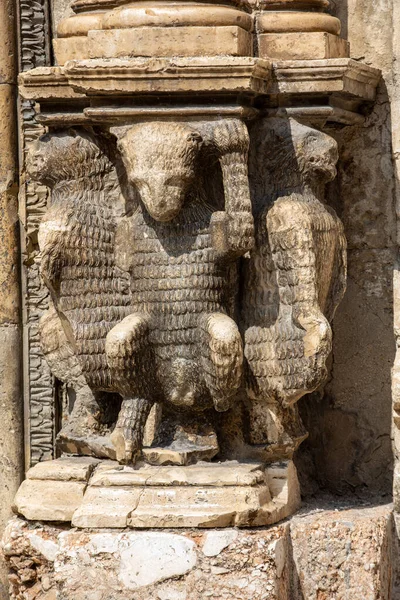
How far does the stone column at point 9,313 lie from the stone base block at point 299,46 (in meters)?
0.91

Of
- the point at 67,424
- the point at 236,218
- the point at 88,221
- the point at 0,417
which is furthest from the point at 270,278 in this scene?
the point at 0,417

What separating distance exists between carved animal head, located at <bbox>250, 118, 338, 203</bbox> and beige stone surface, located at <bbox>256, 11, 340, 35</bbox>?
10.1 inches

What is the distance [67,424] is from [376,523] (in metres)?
1.00

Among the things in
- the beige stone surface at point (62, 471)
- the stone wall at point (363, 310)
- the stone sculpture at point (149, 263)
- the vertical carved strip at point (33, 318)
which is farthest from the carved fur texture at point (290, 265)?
the vertical carved strip at point (33, 318)

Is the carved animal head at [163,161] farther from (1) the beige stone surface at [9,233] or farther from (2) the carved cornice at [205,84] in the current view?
(1) the beige stone surface at [9,233]

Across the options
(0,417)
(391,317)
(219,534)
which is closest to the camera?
(219,534)

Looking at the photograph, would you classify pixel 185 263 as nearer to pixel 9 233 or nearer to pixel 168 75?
pixel 168 75

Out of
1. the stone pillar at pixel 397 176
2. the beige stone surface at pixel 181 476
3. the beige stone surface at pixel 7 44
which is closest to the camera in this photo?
the beige stone surface at pixel 181 476

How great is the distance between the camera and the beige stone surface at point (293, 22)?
388cm

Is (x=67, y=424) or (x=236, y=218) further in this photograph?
(x=67, y=424)

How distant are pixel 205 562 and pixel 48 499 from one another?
0.51 meters

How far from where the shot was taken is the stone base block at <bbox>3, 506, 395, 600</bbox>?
3639 mm

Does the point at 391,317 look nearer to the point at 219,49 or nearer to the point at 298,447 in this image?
the point at 298,447

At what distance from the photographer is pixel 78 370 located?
13.4ft
